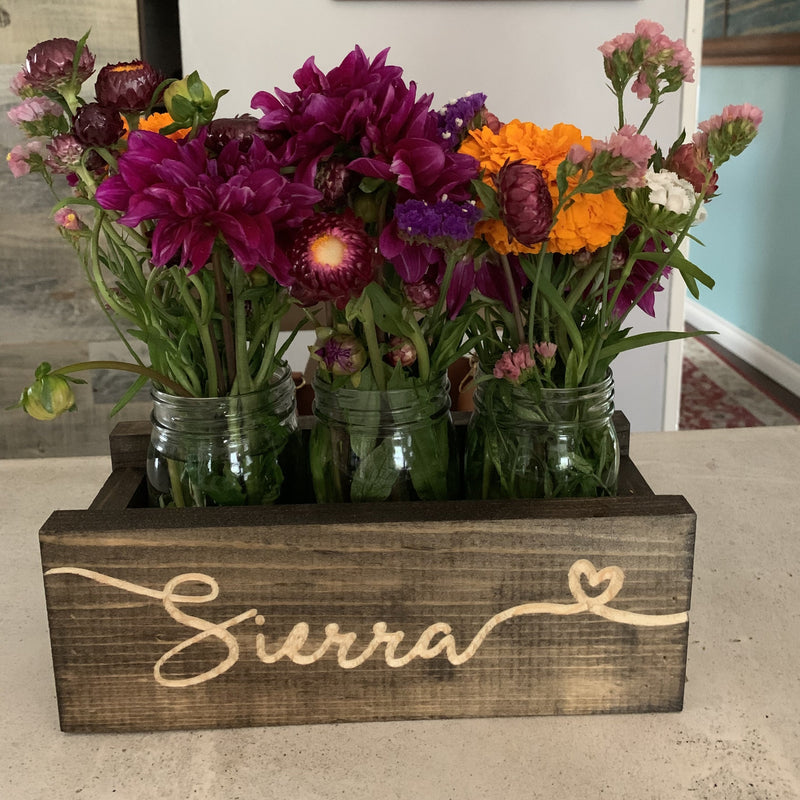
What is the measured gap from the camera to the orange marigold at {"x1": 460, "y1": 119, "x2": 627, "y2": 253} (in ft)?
1.70

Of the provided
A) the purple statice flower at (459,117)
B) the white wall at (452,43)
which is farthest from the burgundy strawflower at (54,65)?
the white wall at (452,43)

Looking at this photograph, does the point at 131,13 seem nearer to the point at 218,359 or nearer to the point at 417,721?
the point at 218,359

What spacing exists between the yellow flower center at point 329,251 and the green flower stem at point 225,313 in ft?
0.24

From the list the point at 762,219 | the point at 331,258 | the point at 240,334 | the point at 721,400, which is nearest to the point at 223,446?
the point at 240,334

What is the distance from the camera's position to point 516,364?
559 millimetres

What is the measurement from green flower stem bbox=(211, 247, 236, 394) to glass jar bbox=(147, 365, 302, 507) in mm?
21

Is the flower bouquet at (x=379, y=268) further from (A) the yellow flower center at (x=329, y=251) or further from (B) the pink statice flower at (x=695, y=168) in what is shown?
(B) the pink statice flower at (x=695, y=168)

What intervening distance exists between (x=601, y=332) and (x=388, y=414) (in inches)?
5.6

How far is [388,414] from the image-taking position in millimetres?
589

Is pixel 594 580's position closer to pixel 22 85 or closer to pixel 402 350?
pixel 402 350

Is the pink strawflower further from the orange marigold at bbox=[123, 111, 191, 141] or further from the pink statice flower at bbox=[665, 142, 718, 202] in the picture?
the pink statice flower at bbox=[665, 142, 718, 202]

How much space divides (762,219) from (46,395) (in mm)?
3587

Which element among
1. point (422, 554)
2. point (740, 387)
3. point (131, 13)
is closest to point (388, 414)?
point (422, 554)

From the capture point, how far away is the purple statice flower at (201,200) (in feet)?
1.54
